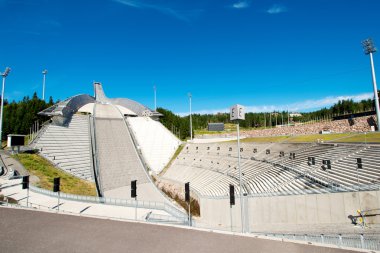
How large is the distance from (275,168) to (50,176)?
29125mm

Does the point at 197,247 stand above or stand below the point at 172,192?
above

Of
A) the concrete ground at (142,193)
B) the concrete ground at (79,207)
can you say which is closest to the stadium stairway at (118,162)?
the concrete ground at (142,193)

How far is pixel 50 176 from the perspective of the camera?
30781 mm

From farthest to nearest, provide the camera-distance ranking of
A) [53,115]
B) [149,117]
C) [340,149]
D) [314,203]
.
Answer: [149,117]
[53,115]
[340,149]
[314,203]

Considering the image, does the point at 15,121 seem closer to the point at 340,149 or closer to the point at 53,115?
the point at 53,115

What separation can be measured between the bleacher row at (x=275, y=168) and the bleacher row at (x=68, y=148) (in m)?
15.2

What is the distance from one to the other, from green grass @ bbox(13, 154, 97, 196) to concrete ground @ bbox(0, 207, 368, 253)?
1744 centimetres

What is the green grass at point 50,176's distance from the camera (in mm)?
28953

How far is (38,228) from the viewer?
11.5 metres

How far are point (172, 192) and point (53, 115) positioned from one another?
32386mm

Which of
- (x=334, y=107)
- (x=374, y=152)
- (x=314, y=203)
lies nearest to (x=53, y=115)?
(x=314, y=203)

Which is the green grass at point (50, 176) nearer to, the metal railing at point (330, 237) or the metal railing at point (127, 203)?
the metal railing at point (127, 203)

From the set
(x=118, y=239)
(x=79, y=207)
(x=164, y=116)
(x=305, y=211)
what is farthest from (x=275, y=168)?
(x=164, y=116)

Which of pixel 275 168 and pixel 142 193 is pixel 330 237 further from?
pixel 142 193
